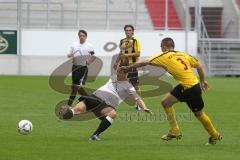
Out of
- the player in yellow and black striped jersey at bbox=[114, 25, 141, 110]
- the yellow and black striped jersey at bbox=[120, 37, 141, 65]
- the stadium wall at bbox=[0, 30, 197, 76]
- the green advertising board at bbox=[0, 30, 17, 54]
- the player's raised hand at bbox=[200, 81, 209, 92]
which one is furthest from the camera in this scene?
the stadium wall at bbox=[0, 30, 197, 76]

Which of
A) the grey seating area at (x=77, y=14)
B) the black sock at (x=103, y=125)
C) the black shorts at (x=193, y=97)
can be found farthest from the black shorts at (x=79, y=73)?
the grey seating area at (x=77, y=14)

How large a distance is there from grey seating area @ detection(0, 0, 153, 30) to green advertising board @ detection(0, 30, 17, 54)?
0.93 metres

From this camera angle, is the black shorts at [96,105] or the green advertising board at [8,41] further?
the green advertising board at [8,41]

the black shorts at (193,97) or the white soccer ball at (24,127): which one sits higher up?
the black shorts at (193,97)

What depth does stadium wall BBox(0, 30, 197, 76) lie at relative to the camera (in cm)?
3738

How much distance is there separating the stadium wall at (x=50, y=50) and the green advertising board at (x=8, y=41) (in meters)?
0.29

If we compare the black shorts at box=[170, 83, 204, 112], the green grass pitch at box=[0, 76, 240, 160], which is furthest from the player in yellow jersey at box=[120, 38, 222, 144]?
the green grass pitch at box=[0, 76, 240, 160]

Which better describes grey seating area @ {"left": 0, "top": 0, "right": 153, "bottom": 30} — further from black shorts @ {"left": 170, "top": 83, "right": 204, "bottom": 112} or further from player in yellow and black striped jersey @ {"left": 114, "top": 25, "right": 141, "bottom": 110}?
black shorts @ {"left": 170, "top": 83, "right": 204, "bottom": 112}

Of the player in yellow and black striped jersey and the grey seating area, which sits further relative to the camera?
the grey seating area

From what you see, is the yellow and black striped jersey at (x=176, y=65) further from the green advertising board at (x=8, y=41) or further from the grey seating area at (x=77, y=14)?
the grey seating area at (x=77, y=14)

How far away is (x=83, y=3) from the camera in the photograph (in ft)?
138

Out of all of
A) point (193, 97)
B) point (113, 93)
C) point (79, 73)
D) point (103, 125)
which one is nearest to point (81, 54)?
point (79, 73)

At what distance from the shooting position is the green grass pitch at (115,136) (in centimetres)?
1236

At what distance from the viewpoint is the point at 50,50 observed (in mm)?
37656
